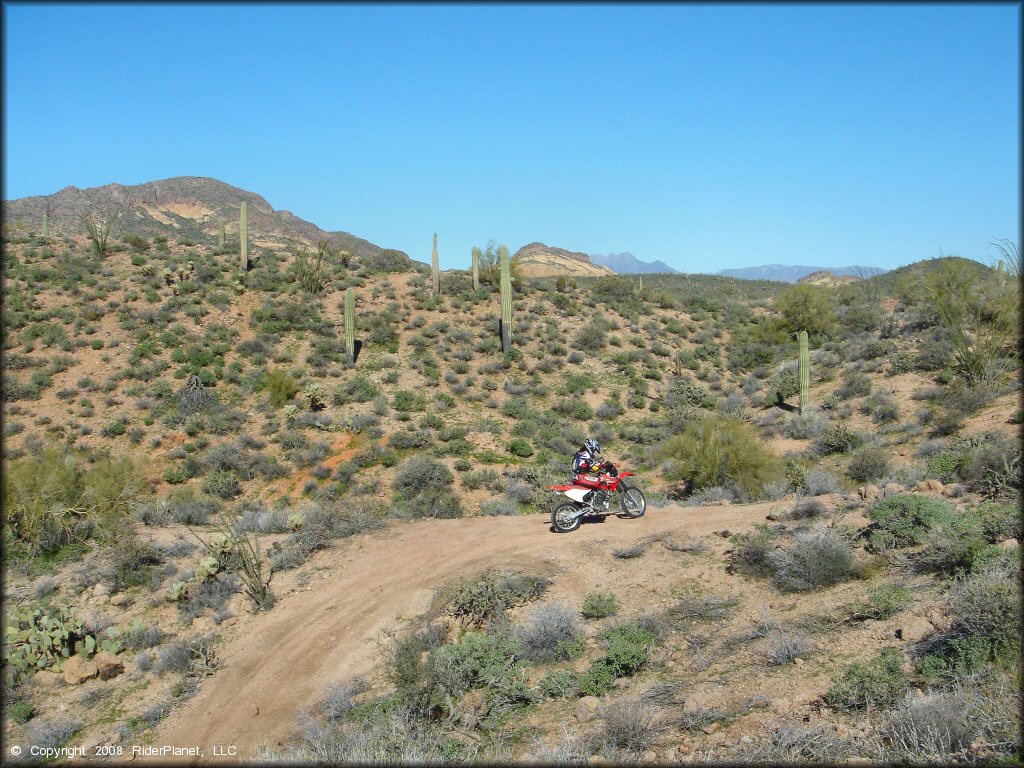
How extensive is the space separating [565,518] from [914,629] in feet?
20.2

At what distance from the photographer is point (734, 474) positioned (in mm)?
15086

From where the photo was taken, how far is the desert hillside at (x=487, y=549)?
6.05 meters

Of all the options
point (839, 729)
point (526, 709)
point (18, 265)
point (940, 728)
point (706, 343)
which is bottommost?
point (526, 709)

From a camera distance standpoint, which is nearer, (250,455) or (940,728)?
(940,728)

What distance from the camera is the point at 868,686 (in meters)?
5.69

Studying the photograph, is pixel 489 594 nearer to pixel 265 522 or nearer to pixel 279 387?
pixel 265 522

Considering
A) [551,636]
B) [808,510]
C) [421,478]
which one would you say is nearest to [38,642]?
[551,636]

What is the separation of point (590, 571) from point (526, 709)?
3516 millimetres

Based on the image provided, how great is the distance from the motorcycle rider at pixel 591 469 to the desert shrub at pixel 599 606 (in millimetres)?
3221

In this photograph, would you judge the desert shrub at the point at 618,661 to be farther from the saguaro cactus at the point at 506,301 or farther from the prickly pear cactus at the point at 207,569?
the saguaro cactus at the point at 506,301

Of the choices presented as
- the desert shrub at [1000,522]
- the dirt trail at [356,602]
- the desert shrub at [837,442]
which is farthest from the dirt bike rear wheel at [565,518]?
the desert shrub at [837,442]

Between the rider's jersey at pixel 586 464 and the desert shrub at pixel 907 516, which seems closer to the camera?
the desert shrub at pixel 907 516

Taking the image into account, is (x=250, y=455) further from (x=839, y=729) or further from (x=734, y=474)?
(x=839, y=729)

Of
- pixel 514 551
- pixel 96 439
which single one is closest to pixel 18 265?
pixel 96 439
